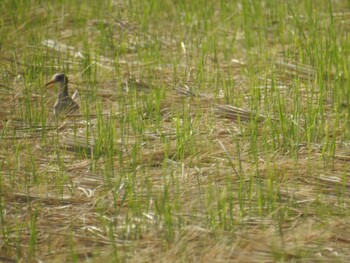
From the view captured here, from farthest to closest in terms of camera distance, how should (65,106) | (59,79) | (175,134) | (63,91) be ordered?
(59,79), (63,91), (65,106), (175,134)

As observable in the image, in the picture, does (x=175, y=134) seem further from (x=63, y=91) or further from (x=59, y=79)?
(x=59, y=79)

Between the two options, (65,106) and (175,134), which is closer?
(175,134)

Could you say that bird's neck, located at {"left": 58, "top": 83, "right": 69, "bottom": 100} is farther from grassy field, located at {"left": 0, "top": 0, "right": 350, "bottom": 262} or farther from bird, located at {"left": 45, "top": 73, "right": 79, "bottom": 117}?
grassy field, located at {"left": 0, "top": 0, "right": 350, "bottom": 262}

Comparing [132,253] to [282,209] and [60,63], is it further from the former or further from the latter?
[60,63]

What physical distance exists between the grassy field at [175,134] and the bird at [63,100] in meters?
0.07

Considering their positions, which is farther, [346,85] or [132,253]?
[346,85]

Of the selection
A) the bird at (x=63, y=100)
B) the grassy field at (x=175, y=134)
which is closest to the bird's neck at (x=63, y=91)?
the bird at (x=63, y=100)

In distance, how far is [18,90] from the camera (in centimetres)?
638

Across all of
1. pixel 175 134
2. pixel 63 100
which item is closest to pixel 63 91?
pixel 63 100

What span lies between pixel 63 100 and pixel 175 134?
0.92 m

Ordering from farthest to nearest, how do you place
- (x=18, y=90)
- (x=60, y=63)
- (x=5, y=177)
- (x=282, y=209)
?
(x=60, y=63) < (x=18, y=90) < (x=5, y=177) < (x=282, y=209)

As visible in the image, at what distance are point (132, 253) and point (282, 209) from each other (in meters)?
0.76

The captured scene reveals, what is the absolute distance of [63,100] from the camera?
6.07m

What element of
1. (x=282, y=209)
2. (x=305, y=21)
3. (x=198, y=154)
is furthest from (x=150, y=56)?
(x=282, y=209)
